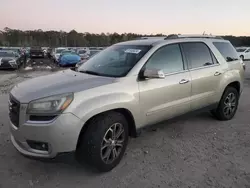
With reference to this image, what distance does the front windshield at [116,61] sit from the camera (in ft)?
12.8

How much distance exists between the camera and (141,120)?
3.84 meters

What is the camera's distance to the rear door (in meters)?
4.60

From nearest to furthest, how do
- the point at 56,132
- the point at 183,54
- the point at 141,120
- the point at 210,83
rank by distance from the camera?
the point at 56,132 → the point at 141,120 → the point at 183,54 → the point at 210,83

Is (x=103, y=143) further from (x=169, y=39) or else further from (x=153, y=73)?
(x=169, y=39)

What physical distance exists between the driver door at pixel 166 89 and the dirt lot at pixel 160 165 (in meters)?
0.54

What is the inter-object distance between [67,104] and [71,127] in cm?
27

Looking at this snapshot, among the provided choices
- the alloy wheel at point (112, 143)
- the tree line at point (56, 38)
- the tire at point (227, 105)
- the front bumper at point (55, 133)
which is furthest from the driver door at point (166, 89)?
the tree line at point (56, 38)

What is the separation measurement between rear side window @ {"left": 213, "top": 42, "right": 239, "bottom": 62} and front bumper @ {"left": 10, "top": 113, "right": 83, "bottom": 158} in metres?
3.52

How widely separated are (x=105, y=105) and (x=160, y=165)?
1178mm

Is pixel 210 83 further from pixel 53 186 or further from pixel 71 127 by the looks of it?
pixel 53 186

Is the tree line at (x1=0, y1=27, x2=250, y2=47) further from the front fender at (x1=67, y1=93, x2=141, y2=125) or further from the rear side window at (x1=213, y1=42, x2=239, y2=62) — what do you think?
the front fender at (x1=67, y1=93, x2=141, y2=125)

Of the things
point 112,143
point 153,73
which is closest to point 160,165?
point 112,143

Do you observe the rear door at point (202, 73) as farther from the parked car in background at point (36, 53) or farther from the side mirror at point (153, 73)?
the parked car in background at point (36, 53)

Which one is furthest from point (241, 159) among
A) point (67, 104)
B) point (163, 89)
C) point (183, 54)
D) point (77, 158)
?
point (67, 104)
